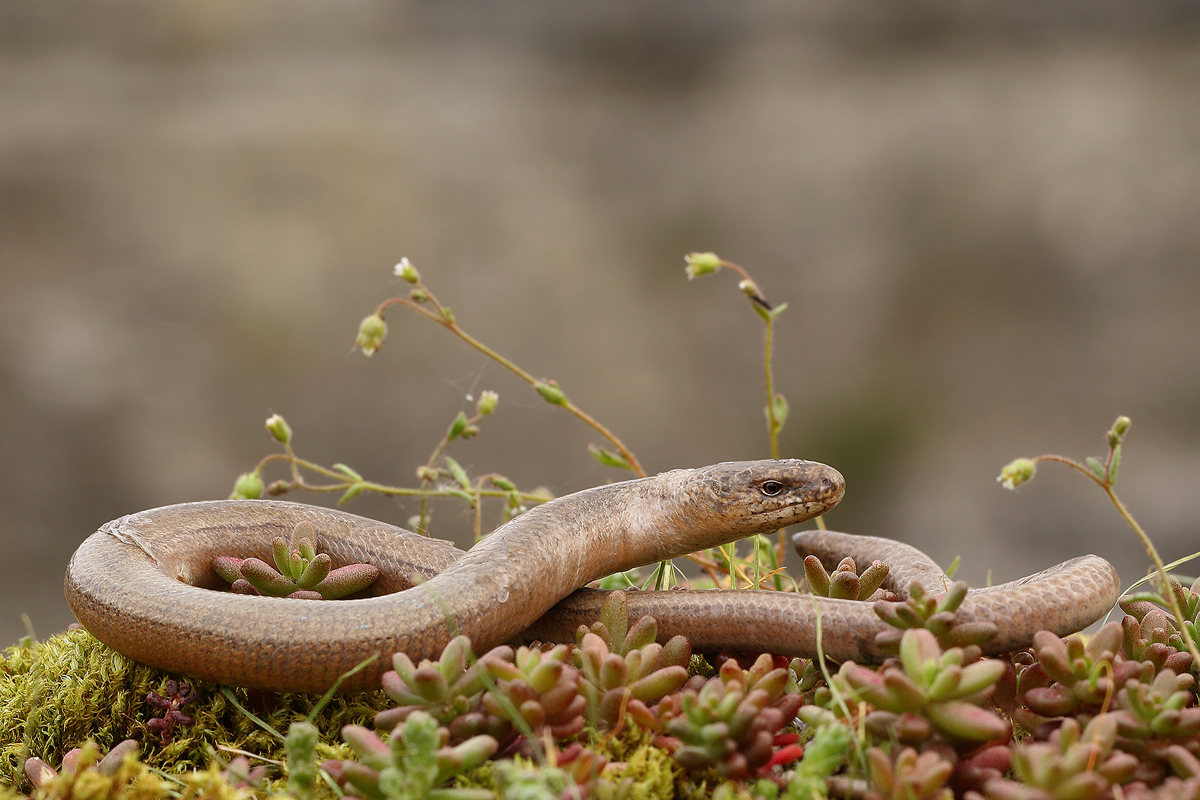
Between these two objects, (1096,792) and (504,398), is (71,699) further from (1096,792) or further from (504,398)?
(504,398)

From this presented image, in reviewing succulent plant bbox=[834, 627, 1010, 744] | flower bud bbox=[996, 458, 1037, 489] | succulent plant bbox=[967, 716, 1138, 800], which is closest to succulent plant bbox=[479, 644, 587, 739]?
succulent plant bbox=[834, 627, 1010, 744]

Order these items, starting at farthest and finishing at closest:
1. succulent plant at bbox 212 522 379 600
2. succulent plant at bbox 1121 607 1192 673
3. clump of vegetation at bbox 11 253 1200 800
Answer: succulent plant at bbox 212 522 379 600 → succulent plant at bbox 1121 607 1192 673 → clump of vegetation at bbox 11 253 1200 800

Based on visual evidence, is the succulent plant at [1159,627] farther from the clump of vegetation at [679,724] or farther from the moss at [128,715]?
the moss at [128,715]

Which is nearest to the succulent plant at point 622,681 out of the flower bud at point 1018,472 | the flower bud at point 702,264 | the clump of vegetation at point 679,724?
the clump of vegetation at point 679,724

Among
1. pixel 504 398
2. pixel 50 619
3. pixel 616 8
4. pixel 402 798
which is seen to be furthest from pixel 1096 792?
pixel 616 8

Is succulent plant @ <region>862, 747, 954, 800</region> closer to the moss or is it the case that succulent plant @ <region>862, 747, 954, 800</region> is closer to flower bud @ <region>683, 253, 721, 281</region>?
the moss


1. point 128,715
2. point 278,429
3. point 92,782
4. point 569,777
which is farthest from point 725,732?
point 278,429
